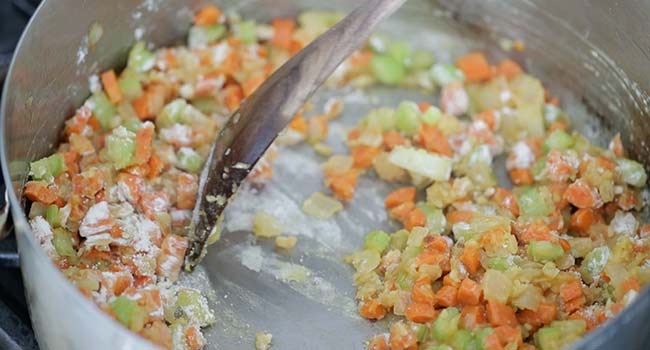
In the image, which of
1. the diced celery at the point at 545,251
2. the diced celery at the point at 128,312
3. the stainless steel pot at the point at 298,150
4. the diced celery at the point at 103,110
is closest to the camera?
the stainless steel pot at the point at 298,150

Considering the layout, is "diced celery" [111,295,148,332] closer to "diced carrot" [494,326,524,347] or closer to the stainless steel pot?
the stainless steel pot

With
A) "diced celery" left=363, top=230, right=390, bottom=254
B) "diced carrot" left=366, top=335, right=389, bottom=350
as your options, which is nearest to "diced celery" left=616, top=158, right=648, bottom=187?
"diced celery" left=363, top=230, right=390, bottom=254

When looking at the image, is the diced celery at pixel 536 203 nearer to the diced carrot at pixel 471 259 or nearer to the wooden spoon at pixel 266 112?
the diced carrot at pixel 471 259

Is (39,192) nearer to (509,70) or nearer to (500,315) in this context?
(500,315)

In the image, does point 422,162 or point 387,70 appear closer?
point 422,162

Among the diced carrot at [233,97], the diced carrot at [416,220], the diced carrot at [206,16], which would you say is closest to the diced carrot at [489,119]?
the diced carrot at [416,220]

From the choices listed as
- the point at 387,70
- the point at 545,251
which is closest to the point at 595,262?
the point at 545,251

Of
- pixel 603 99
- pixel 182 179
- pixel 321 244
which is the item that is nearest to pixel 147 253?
pixel 182 179
